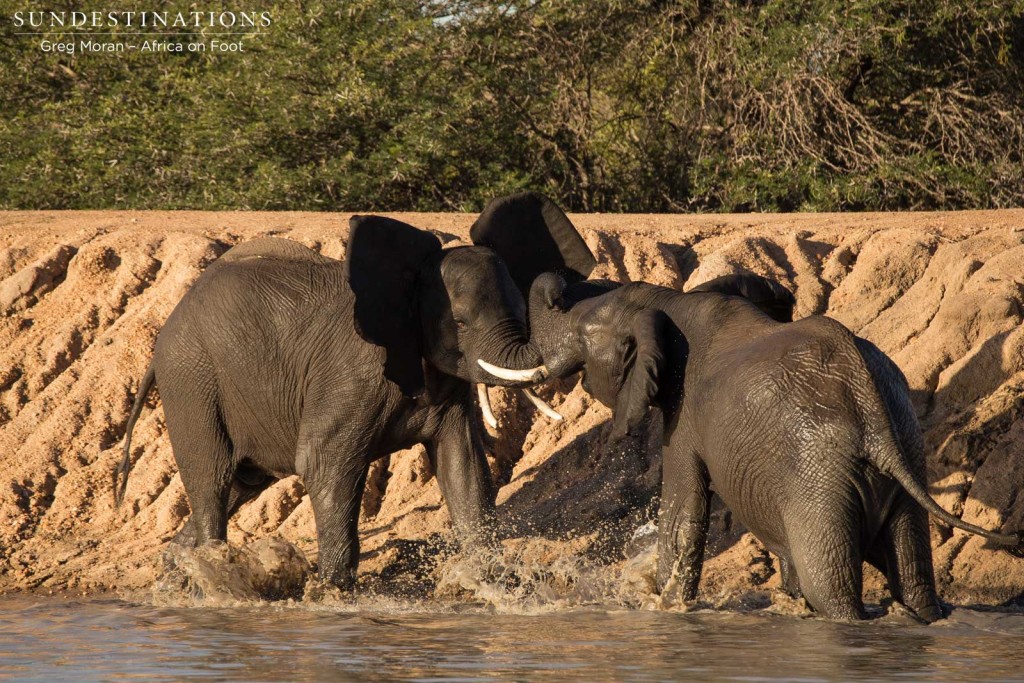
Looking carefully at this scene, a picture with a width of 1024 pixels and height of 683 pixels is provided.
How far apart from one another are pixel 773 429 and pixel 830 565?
2.07 feet

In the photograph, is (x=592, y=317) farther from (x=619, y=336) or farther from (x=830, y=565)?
(x=830, y=565)

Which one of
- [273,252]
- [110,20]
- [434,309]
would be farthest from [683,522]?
[110,20]

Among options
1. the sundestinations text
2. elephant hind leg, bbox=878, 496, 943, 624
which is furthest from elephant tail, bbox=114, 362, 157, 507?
the sundestinations text

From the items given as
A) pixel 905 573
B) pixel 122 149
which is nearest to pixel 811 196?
pixel 122 149

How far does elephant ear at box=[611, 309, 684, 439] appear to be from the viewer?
7.35 m

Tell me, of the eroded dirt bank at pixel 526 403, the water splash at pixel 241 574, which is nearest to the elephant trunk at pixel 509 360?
the eroded dirt bank at pixel 526 403

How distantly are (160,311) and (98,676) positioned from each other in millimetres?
5480

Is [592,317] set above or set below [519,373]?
above

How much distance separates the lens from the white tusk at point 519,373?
26.0ft

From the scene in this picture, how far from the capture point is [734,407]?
7000 millimetres

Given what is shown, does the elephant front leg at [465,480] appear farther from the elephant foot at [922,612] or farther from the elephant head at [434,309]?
the elephant foot at [922,612]

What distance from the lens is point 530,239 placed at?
884 centimetres

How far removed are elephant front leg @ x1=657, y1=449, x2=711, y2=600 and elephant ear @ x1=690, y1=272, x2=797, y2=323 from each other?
897mm

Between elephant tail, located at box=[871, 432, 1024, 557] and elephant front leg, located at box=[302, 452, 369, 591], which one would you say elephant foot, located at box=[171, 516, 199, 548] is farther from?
elephant tail, located at box=[871, 432, 1024, 557]
